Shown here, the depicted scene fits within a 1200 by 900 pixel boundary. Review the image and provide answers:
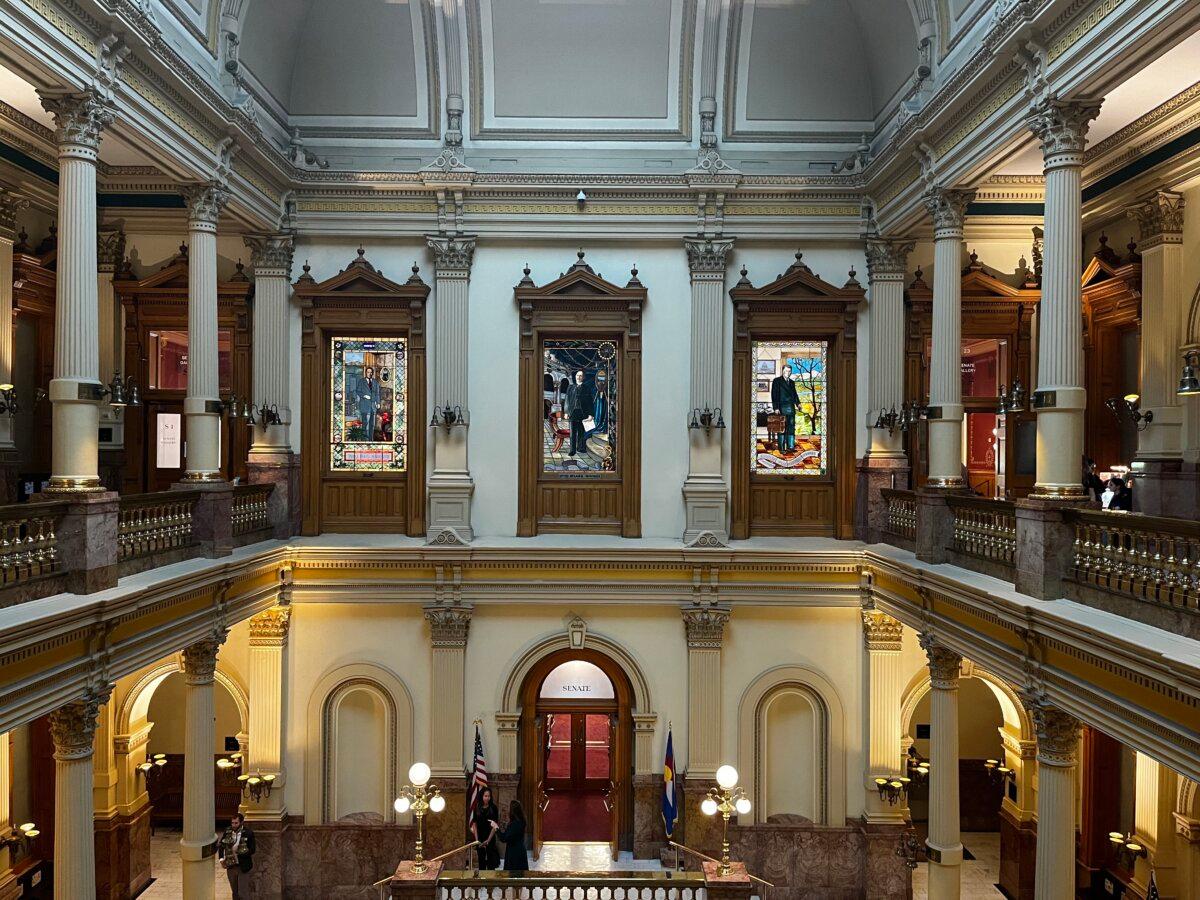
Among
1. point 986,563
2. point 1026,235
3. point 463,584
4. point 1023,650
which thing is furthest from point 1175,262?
point 463,584

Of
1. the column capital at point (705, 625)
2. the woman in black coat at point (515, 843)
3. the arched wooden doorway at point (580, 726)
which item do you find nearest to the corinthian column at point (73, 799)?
the woman in black coat at point (515, 843)

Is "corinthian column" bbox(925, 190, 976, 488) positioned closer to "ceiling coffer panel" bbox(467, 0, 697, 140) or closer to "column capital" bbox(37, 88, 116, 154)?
"ceiling coffer panel" bbox(467, 0, 697, 140)

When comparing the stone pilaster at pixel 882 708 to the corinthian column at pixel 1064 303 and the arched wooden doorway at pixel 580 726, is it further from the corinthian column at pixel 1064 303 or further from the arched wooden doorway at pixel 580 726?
the corinthian column at pixel 1064 303

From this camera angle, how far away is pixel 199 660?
9992 millimetres

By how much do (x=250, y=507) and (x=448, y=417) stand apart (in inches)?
120

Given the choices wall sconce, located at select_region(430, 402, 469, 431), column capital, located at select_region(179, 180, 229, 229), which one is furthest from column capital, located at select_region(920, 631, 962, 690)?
column capital, located at select_region(179, 180, 229, 229)

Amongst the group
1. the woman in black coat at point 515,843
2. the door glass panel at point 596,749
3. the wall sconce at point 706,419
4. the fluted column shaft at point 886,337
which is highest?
the fluted column shaft at point 886,337

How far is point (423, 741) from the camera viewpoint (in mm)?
12680

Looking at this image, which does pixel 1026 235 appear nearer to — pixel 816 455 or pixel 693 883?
pixel 816 455

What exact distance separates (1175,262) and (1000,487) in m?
4.59

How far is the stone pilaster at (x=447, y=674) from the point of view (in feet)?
40.9

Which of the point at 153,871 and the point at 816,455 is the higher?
the point at 816,455

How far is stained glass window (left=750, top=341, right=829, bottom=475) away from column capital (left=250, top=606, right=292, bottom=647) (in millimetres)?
7431

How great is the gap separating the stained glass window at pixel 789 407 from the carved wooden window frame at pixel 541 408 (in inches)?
74.8
